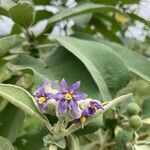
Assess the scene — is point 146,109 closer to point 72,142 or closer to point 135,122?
point 135,122

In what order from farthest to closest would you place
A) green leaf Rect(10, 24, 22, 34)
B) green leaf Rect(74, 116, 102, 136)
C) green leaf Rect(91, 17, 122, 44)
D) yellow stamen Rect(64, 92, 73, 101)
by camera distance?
green leaf Rect(91, 17, 122, 44) < green leaf Rect(10, 24, 22, 34) < green leaf Rect(74, 116, 102, 136) < yellow stamen Rect(64, 92, 73, 101)

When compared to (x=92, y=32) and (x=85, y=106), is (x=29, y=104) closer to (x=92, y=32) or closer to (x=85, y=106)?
(x=85, y=106)

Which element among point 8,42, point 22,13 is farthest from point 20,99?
point 22,13

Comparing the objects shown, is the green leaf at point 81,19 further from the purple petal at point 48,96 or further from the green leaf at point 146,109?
the purple petal at point 48,96

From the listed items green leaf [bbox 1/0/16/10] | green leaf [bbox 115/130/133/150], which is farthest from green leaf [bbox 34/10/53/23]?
green leaf [bbox 115/130/133/150]

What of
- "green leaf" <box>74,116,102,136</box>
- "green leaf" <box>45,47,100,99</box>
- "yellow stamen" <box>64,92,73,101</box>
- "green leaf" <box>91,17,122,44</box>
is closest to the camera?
"yellow stamen" <box>64,92,73,101</box>

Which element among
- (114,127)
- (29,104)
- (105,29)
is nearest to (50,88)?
(29,104)

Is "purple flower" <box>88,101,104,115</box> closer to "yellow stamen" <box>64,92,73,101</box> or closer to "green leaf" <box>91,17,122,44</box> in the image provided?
"yellow stamen" <box>64,92,73,101</box>
